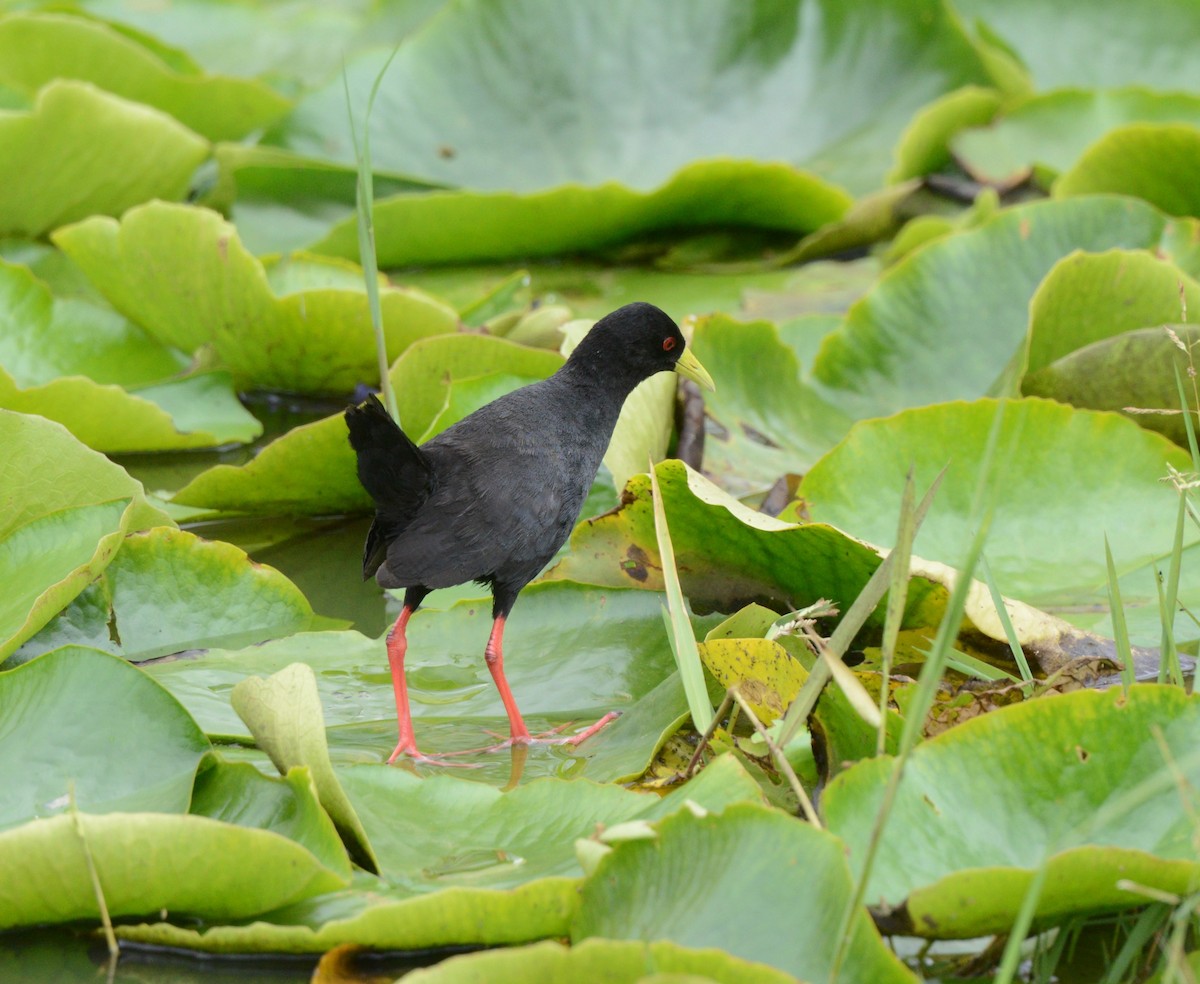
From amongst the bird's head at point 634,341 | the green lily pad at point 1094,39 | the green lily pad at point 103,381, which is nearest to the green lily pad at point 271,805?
the bird's head at point 634,341

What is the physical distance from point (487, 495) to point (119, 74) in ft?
7.18

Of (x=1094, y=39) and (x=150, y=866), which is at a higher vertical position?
(x=1094, y=39)

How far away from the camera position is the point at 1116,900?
1.26 metres

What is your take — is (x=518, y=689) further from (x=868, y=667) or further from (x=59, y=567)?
(x=59, y=567)

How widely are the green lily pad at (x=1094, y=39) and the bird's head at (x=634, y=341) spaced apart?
6.51 feet

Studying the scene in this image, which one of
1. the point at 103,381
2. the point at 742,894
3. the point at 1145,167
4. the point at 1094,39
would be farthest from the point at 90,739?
the point at 1094,39

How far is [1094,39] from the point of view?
3725mm

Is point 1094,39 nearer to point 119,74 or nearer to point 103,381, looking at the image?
point 119,74

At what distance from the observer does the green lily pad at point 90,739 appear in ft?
4.68

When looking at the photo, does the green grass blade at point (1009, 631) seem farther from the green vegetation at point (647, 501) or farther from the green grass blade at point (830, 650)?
the green grass blade at point (830, 650)

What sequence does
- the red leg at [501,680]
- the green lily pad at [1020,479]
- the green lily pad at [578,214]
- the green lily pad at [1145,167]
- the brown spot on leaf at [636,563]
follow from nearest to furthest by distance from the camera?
1. the red leg at [501,680]
2. the brown spot on leaf at [636,563]
3. the green lily pad at [1020,479]
4. the green lily pad at [1145,167]
5. the green lily pad at [578,214]

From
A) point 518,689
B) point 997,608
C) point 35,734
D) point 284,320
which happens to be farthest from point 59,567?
point 997,608

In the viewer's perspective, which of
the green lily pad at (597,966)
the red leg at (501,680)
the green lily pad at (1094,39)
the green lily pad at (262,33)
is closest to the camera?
the green lily pad at (597,966)

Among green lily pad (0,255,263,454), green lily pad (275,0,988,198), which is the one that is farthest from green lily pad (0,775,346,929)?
green lily pad (275,0,988,198)
